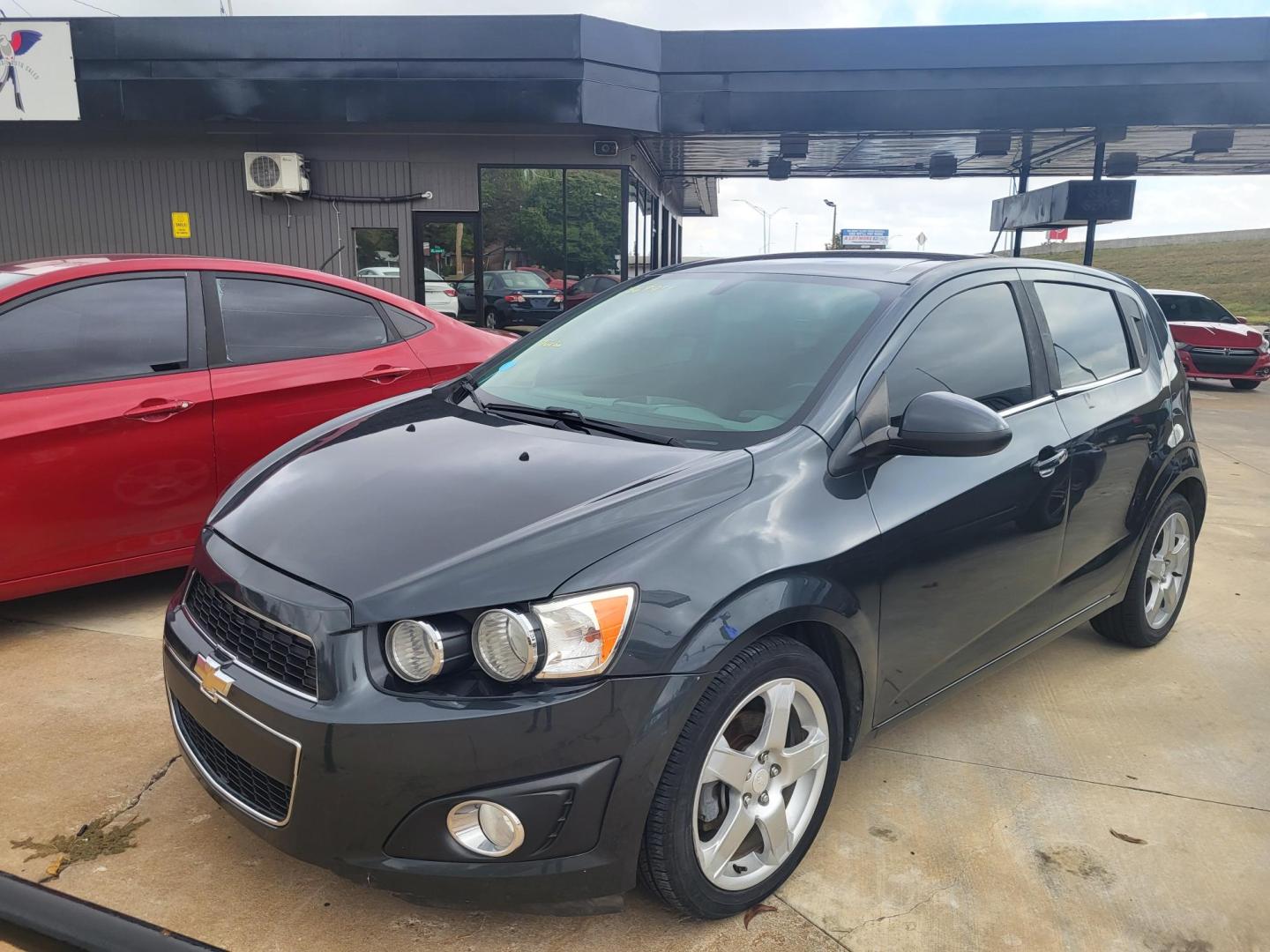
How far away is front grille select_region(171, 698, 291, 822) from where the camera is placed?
2.03 m

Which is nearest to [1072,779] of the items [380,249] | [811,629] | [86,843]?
[811,629]

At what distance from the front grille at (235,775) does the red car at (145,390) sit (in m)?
1.68

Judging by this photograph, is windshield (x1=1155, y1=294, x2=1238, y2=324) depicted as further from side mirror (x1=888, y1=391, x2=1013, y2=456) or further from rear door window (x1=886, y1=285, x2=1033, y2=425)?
side mirror (x1=888, y1=391, x2=1013, y2=456)

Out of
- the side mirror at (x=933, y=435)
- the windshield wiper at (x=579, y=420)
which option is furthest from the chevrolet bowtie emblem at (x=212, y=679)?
the side mirror at (x=933, y=435)

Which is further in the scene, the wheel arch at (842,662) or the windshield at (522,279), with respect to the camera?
the windshield at (522,279)

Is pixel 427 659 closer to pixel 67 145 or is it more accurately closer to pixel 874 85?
pixel 874 85

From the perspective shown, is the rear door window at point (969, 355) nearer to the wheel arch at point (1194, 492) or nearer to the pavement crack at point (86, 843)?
the wheel arch at point (1194, 492)

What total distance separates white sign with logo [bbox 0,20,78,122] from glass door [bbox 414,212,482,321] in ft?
17.4

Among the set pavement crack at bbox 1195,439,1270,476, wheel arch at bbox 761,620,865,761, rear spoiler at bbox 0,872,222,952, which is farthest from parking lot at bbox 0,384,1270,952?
pavement crack at bbox 1195,439,1270,476

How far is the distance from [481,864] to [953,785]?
1665 mm

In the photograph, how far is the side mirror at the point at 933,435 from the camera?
96.3 inches

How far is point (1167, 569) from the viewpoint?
4.05m

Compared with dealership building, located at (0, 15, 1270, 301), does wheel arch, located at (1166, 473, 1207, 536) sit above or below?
below

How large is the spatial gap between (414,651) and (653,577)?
0.51m
